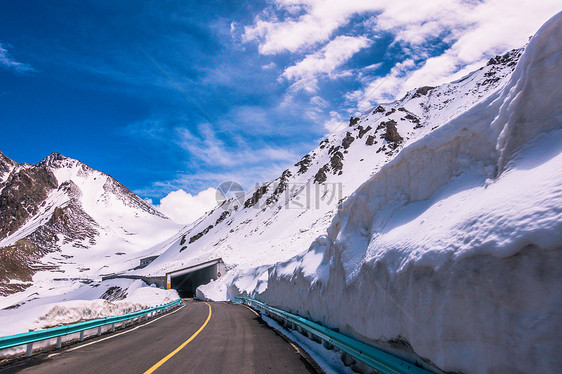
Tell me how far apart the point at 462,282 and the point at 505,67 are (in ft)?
473

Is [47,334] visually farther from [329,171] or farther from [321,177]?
[329,171]

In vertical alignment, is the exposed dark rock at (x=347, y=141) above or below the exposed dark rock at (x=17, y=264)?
above

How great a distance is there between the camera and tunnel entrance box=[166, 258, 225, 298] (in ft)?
181

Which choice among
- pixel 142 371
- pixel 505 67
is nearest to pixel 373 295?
pixel 142 371

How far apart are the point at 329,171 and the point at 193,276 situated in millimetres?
56107

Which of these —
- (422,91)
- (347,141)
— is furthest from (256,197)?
(422,91)

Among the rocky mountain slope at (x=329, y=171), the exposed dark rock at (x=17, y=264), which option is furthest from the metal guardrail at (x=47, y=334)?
the exposed dark rock at (x=17, y=264)

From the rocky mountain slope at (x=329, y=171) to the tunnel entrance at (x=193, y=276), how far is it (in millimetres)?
9093

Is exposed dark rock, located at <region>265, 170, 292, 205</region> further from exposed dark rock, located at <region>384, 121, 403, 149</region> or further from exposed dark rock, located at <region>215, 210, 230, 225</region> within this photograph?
exposed dark rock, located at <region>384, 121, 403, 149</region>

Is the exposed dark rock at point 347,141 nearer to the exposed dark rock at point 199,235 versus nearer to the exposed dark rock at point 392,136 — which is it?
the exposed dark rock at point 392,136

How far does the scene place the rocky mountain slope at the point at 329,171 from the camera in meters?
82.1

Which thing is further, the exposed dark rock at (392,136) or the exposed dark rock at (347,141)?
the exposed dark rock at (347,141)

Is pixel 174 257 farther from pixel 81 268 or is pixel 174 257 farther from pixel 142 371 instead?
pixel 142 371

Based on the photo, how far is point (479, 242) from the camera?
3.10 m
